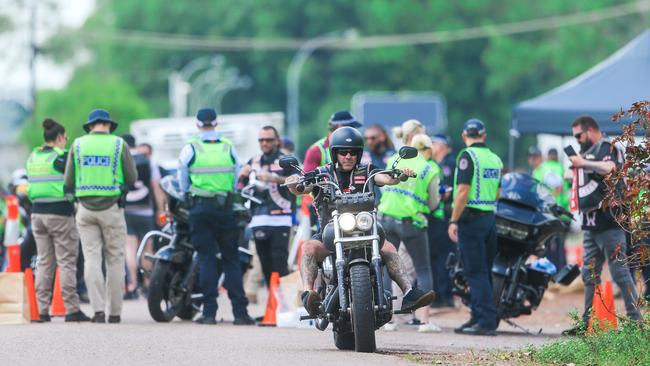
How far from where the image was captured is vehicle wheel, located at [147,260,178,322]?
603 inches

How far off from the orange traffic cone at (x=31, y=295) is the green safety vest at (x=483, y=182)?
4.10 m

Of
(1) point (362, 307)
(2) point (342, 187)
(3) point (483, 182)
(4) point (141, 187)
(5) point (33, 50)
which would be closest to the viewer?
(1) point (362, 307)

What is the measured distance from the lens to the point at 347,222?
11578mm

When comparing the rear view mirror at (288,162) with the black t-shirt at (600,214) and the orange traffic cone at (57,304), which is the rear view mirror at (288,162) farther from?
the orange traffic cone at (57,304)

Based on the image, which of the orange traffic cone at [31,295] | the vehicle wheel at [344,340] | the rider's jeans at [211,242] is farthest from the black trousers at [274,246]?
the vehicle wheel at [344,340]

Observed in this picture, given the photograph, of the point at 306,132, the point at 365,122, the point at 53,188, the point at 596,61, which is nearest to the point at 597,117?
the point at 53,188

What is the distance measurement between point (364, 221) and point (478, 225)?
345cm

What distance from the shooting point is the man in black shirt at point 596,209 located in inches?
558

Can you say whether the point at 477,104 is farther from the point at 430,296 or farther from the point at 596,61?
the point at 430,296

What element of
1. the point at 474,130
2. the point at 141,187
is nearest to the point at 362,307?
the point at 474,130

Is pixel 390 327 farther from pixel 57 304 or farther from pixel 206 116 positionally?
pixel 57 304

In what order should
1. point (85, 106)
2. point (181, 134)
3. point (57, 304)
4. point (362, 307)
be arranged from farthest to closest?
point (85, 106), point (181, 134), point (57, 304), point (362, 307)

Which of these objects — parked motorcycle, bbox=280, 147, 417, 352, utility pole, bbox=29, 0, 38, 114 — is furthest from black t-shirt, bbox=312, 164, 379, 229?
utility pole, bbox=29, 0, 38, 114

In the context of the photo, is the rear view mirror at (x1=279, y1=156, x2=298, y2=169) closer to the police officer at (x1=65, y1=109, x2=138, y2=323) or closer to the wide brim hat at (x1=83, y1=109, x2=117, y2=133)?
the police officer at (x1=65, y1=109, x2=138, y2=323)
